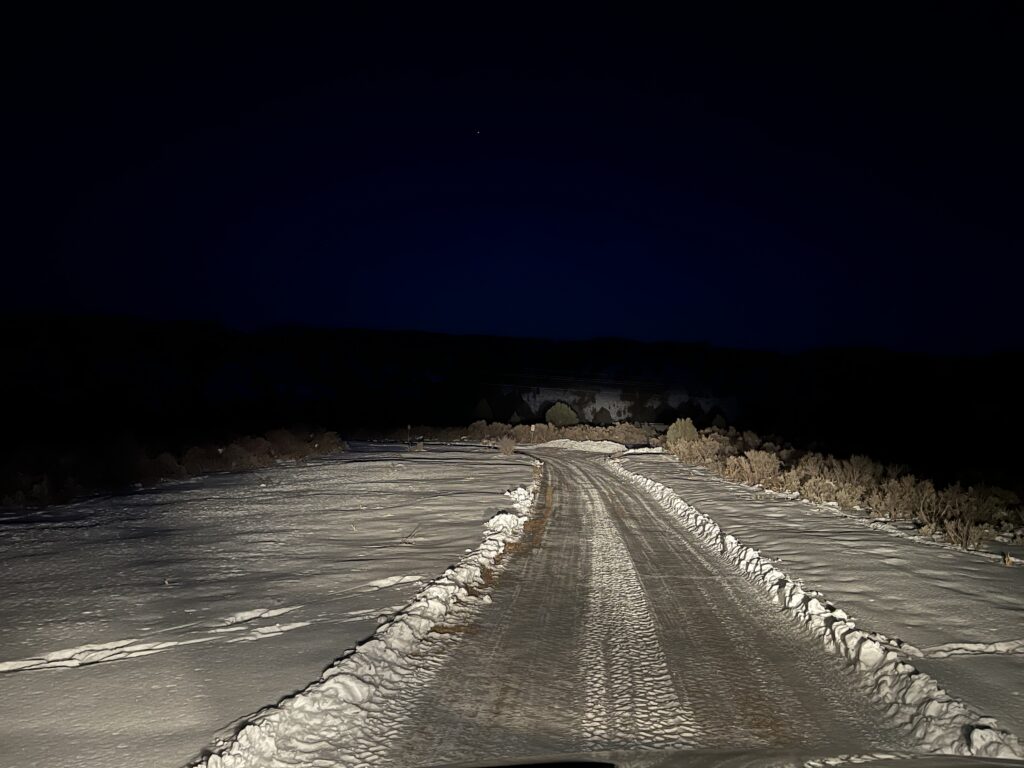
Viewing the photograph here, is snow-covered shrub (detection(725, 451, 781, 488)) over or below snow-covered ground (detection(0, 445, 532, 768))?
over

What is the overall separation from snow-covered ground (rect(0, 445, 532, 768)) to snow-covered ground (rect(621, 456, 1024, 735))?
192 inches

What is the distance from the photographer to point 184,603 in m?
6.82

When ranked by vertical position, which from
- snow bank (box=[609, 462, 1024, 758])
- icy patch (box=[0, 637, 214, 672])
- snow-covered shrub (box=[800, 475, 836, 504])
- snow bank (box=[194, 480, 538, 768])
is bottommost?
icy patch (box=[0, 637, 214, 672])

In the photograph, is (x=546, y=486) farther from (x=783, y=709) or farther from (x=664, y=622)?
(x=783, y=709)

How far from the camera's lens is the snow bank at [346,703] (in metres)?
3.80

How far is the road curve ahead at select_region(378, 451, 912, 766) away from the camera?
402 cm

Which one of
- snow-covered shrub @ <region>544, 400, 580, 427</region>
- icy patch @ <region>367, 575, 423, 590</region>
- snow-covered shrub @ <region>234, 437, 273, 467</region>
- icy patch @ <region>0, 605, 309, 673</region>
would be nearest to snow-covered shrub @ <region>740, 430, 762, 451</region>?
snow-covered shrub @ <region>234, 437, 273, 467</region>

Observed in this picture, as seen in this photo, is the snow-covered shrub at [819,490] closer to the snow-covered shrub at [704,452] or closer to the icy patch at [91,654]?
the snow-covered shrub at [704,452]

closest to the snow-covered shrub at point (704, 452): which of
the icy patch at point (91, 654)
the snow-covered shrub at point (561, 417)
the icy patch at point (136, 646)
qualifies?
the icy patch at point (136, 646)

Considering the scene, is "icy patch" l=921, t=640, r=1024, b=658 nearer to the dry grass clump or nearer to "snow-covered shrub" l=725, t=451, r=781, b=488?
the dry grass clump

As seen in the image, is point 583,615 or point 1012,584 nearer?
point 583,615

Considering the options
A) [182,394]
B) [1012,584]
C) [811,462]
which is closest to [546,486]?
[811,462]

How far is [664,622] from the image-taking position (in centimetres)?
634

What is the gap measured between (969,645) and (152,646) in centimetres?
747
